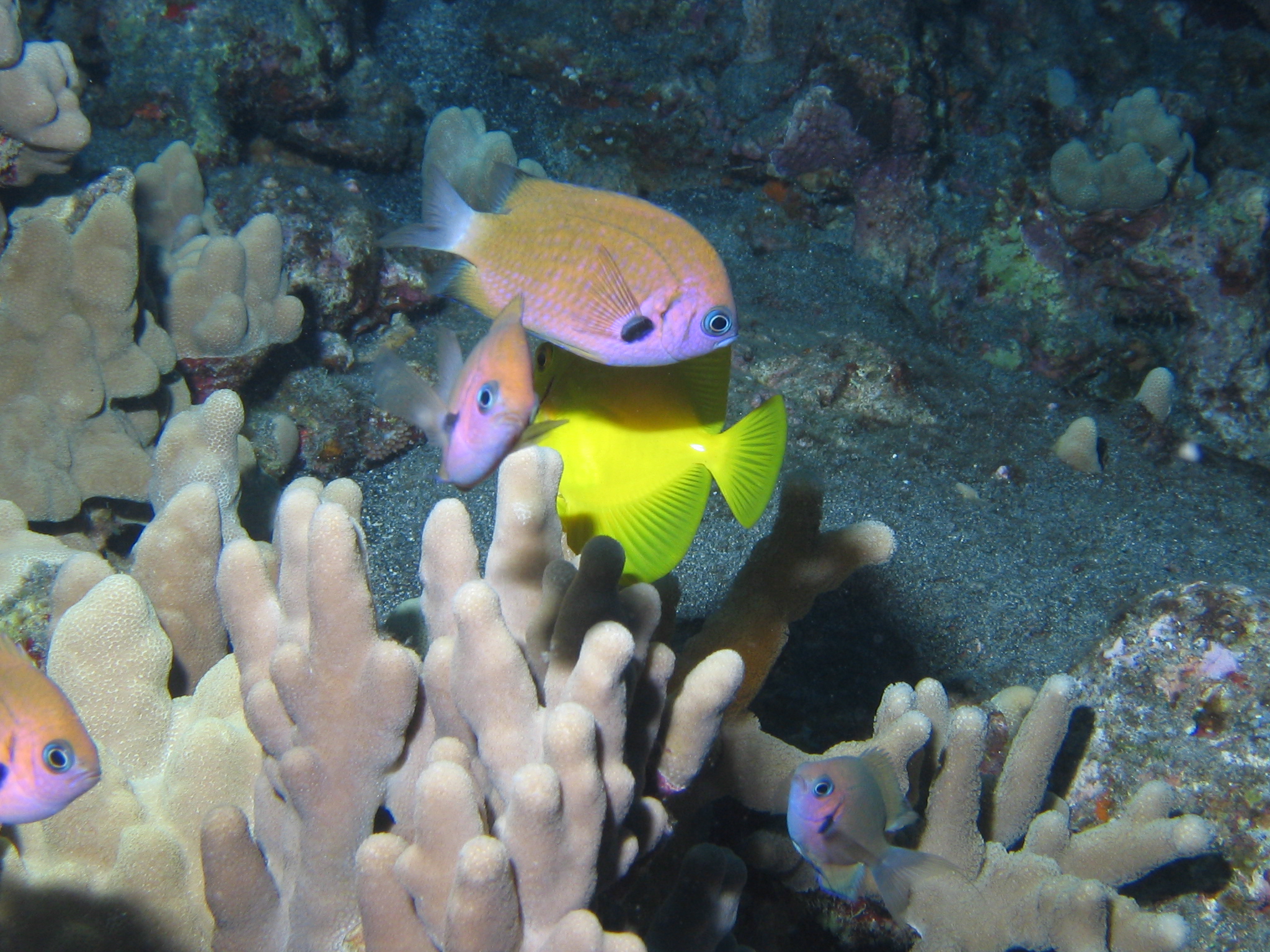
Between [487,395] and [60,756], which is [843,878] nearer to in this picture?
[487,395]

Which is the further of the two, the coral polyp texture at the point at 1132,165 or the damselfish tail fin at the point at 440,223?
the coral polyp texture at the point at 1132,165

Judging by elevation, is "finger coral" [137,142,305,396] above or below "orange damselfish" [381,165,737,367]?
below

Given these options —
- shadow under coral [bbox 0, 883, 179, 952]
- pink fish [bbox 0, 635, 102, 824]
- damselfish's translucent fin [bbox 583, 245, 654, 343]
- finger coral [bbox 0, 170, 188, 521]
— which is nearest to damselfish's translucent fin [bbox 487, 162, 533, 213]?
damselfish's translucent fin [bbox 583, 245, 654, 343]

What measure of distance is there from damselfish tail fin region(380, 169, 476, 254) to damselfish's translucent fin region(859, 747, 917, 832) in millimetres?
1509

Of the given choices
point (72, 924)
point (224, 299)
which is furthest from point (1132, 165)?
point (72, 924)

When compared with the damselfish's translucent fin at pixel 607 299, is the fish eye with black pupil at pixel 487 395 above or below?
below

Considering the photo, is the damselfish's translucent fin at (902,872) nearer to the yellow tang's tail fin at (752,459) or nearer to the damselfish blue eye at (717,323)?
the yellow tang's tail fin at (752,459)

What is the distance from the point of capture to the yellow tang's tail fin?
151 cm

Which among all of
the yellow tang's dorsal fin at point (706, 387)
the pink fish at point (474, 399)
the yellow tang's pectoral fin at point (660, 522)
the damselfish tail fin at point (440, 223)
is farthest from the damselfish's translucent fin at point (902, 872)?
the damselfish tail fin at point (440, 223)

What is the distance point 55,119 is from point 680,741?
12.4ft

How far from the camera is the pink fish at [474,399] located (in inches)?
42.3

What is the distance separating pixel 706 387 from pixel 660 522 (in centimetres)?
32

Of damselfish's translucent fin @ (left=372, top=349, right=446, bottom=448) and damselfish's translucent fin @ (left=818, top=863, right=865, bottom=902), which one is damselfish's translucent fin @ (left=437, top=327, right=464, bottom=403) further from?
damselfish's translucent fin @ (left=818, top=863, right=865, bottom=902)

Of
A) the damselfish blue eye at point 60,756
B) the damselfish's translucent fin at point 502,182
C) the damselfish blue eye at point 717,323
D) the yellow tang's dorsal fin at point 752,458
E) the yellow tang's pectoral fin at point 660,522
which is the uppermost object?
the damselfish's translucent fin at point 502,182
